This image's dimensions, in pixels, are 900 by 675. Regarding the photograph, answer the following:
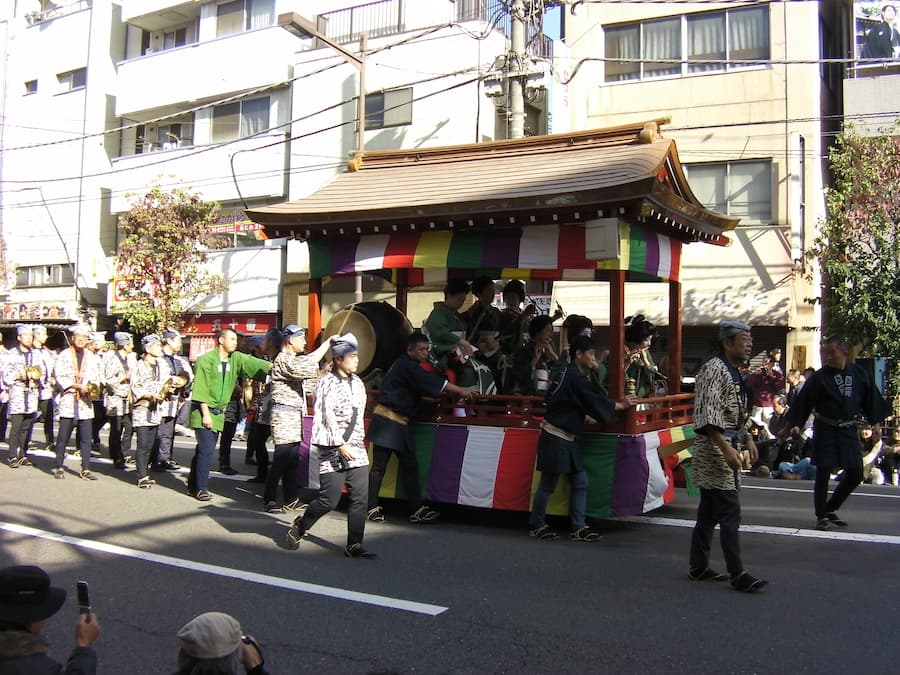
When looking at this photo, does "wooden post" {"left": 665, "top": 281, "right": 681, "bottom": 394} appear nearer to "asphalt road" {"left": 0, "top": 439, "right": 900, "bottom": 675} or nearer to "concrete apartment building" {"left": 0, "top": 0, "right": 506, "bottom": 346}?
"asphalt road" {"left": 0, "top": 439, "right": 900, "bottom": 675}

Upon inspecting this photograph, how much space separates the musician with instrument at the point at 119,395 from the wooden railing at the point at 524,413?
4.40m

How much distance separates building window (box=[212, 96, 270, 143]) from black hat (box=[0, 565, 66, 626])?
71.7 ft

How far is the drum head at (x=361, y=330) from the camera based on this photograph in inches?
332

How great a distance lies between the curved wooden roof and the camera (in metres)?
7.00

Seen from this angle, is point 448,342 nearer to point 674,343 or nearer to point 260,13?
point 674,343

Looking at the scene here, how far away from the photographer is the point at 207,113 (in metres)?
24.3

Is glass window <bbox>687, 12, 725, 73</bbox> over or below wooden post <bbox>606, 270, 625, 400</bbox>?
over

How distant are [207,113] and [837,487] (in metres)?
21.7

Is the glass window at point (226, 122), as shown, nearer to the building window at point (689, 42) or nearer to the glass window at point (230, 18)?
the glass window at point (230, 18)

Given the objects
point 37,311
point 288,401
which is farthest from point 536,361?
point 37,311

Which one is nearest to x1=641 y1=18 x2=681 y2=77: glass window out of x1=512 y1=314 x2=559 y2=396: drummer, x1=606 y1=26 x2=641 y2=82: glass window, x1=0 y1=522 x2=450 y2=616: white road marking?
x1=606 y1=26 x2=641 y2=82: glass window

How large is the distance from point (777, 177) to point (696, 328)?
3665 mm

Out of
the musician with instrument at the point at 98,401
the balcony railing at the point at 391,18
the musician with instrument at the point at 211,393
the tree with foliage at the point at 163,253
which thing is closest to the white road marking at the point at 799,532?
the musician with instrument at the point at 211,393

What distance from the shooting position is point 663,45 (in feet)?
63.2
